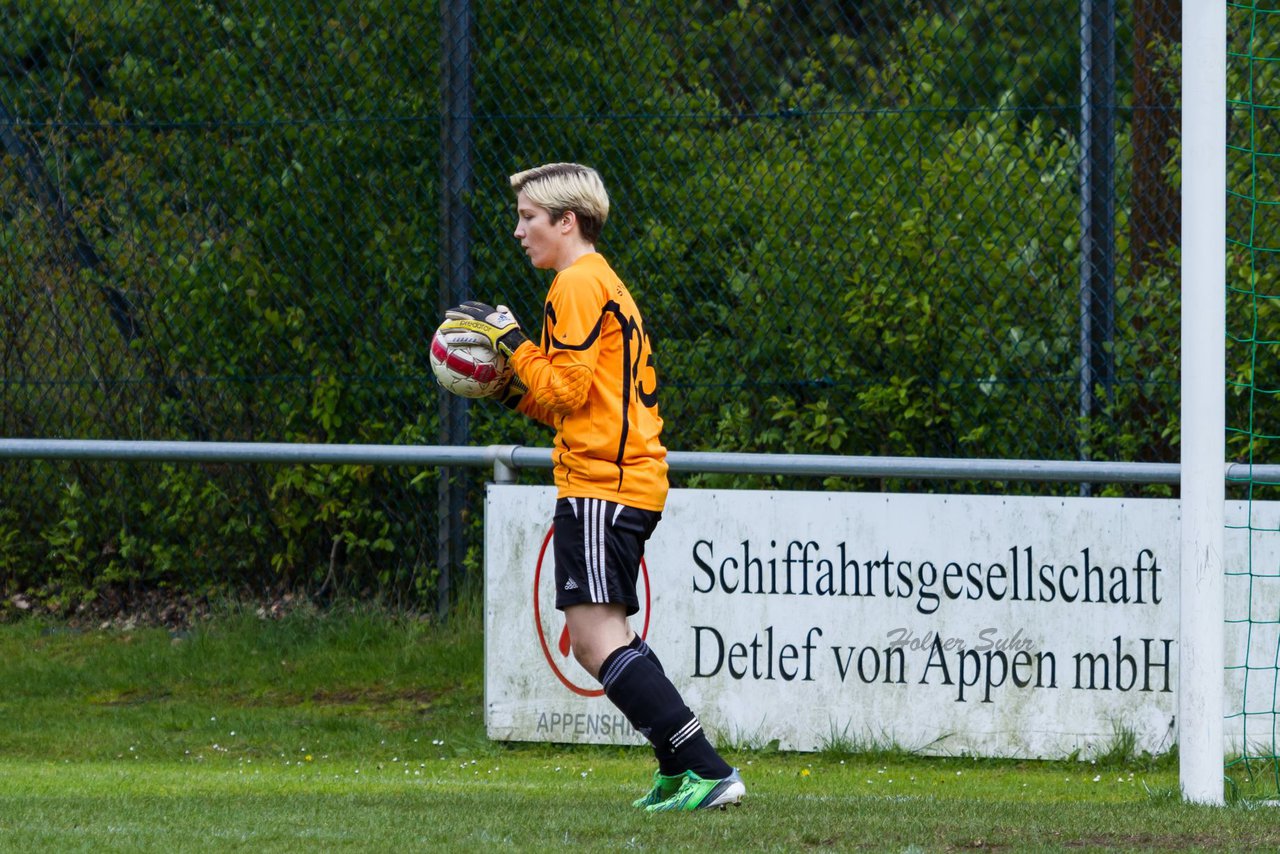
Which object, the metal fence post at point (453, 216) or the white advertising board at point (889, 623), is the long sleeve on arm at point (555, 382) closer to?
the white advertising board at point (889, 623)

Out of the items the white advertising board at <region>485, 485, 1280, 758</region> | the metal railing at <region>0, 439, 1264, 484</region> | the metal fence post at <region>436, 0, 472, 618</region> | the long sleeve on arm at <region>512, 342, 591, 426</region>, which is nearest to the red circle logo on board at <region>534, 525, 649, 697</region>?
the white advertising board at <region>485, 485, 1280, 758</region>

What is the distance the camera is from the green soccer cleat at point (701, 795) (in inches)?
188

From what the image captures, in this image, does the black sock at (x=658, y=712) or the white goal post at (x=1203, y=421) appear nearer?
the black sock at (x=658, y=712)

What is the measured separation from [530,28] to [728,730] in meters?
3.84

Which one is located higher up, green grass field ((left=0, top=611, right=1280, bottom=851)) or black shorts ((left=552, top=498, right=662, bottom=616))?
black shorts ((left=552, top=498, right=662, bottom=616))

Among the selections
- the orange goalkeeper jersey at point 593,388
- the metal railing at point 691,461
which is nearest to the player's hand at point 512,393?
the orange goalkeeper jersey at point 593,388

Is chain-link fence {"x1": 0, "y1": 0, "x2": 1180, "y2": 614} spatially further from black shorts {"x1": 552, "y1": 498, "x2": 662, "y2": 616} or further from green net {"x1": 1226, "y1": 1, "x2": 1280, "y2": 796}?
black shorts {"x1": 552, "y1": 498, "x2": 662, "y2": 616}

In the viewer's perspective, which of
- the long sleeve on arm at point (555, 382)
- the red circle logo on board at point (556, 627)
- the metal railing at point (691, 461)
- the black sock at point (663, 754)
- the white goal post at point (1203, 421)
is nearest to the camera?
the long sleeve on arm at point (555, 382)

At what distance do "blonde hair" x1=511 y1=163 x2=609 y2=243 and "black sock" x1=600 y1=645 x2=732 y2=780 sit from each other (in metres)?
1.29

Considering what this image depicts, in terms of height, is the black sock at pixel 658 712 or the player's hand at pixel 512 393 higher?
the player's hand at pixel 512 393

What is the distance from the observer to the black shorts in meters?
4.80

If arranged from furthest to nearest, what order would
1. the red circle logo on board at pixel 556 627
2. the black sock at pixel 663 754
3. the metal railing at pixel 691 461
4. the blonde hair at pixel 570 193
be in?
1. the red circle logo on board at pixel 556 627
2. the metal railing at pixel 691 461
3. the blonde hair at pixel 570 193
4. the black sock at pixel 663 754

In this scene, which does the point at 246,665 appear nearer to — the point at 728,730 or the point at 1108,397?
the point at 728,730

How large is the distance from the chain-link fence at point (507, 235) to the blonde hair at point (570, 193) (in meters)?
3.27
